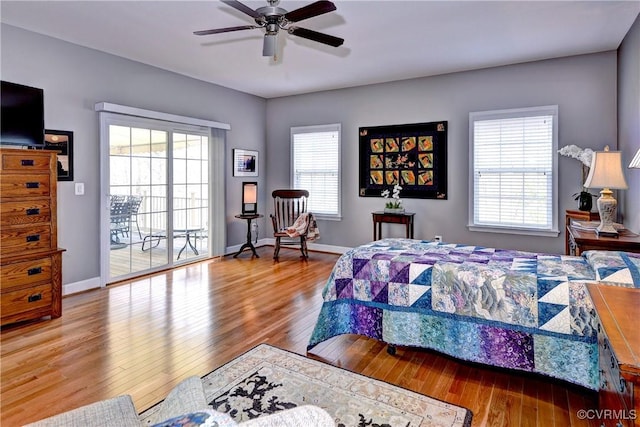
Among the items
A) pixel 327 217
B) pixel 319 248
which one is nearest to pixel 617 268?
pixel 327 217

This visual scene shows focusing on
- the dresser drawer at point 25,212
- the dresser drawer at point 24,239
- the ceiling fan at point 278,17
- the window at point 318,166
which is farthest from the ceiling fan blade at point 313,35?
the window at point 318,166

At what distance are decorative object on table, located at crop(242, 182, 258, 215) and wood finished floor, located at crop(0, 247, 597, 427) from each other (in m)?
2.27

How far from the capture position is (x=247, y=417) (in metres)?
1.96

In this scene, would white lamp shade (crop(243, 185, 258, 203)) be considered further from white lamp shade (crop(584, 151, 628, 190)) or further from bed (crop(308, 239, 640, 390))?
white lamp shade (crop(584, 151, 628, 190))

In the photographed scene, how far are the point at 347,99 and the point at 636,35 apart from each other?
12.0ft

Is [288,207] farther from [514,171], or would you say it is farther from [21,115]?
[21,115]

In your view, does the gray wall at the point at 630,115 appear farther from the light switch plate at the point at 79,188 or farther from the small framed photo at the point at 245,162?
the light switch plate at the point at 79,188

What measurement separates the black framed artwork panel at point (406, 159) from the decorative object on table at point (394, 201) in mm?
99

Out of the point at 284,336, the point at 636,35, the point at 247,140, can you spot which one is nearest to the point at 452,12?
the point at 636,35

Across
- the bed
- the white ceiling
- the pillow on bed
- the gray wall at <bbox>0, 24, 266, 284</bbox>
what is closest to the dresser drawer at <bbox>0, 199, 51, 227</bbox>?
the gray wall at <bbox>0, 24, 266, 284</bbox>

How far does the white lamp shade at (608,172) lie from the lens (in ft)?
9.59

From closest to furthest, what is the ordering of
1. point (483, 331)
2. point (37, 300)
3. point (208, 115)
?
point (483, 331) → point (37, 300) → point (208, 115)

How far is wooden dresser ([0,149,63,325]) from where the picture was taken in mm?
3135

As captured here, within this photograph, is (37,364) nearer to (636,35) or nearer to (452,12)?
(452,12)
